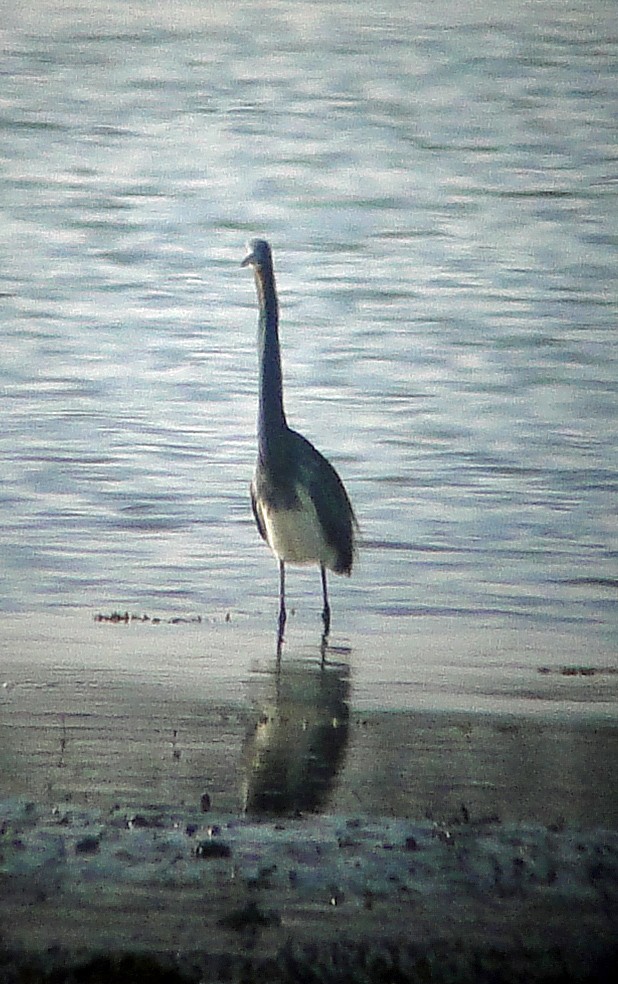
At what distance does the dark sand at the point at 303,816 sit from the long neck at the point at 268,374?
0.99 m

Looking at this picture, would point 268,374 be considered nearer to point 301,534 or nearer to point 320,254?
point 301,534

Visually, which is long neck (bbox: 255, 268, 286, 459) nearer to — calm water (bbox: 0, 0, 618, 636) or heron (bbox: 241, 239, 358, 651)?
heron (bbox: 241, 239, 358, 651)

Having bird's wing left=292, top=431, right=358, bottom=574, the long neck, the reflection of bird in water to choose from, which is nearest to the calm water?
the long neck

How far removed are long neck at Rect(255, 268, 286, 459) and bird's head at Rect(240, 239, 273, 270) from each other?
18 millimetres

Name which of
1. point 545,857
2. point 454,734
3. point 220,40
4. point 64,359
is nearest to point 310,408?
point 64,359

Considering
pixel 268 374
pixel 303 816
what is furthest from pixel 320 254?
pixel 303 816

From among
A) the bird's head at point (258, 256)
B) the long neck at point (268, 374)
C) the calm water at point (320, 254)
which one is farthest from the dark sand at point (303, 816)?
the calm water at point (320, 254)

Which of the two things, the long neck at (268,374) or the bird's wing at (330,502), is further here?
the long neck at (268,374)

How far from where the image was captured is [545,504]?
26.9ft

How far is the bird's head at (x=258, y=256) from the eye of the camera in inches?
248

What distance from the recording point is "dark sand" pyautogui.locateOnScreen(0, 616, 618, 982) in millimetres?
2896

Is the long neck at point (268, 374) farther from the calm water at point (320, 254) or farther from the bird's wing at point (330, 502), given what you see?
the calm water at point (320, 254)

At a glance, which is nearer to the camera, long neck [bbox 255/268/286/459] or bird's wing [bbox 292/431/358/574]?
bird's wing [bbox 292/431/358/574]

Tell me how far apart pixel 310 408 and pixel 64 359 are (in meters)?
1.53
